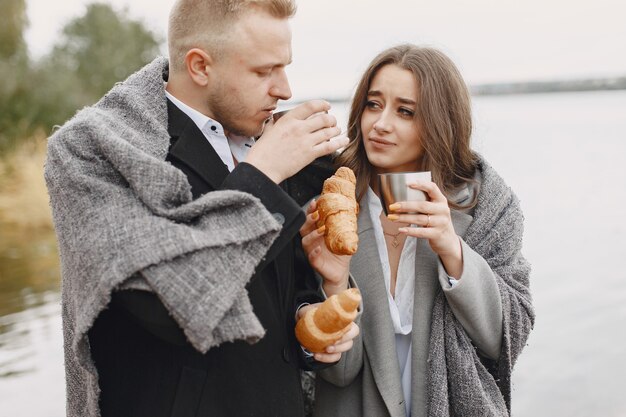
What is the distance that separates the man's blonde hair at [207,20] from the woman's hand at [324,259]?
69cm

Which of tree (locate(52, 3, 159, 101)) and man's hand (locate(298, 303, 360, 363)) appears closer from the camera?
man's hand (locate(298, 303, 360, 363))

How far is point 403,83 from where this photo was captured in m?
2.74

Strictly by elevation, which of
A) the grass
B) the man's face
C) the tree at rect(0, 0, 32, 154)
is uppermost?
the man's face

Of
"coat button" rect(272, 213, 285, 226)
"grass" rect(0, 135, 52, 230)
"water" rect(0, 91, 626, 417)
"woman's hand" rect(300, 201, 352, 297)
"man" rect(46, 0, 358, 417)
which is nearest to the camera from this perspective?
"man" rect(46, 0, 358, 417)

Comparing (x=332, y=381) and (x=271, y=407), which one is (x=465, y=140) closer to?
(x=332, y=381)

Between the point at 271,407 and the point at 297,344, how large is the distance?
25 centimetres

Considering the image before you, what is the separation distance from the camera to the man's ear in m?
2.16

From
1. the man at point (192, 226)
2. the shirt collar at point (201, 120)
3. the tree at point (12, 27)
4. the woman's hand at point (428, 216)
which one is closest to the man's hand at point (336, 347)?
the man at point (192, 226)

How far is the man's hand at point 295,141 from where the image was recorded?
2020 mm

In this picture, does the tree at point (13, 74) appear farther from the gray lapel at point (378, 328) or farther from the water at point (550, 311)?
the gray lapel at point (378, 328)

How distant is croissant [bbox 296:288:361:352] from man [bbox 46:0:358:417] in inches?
3.7

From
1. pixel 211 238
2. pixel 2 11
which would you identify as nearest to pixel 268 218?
pixel 211 238

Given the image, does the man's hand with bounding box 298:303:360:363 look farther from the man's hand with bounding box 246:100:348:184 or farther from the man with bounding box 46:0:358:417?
the man's hand with bounding box 246:100:348:184

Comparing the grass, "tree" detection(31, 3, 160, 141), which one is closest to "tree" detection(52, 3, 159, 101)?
"tree" detection(31, 3, 160, 141)
